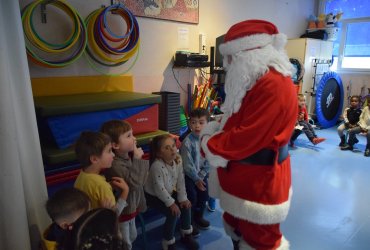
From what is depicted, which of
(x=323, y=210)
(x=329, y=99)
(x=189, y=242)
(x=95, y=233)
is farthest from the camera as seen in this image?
(x=329, y=99)

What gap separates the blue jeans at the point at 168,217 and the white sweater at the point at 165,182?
0.04 metres

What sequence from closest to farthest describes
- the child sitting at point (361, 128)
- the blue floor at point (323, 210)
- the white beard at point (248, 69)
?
the white beard at point (248, 69) → the blue floor at point (323, 210) → the child sitting at point (361, 128)

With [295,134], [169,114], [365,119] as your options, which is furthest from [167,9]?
[365,119]

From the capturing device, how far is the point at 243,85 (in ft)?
4.51

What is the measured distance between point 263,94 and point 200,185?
44.2 inches

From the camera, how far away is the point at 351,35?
6.02 meters

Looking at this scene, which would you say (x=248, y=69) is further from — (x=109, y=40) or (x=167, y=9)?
(x=167, y=9)

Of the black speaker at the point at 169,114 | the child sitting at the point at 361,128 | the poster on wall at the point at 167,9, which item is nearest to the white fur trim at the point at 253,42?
the black speaker at the point at 169,114

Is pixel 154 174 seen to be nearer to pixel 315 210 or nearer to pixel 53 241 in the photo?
pixel 53 241

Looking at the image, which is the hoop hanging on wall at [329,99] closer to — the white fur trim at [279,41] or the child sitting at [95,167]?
the white fur trim at [279,41]

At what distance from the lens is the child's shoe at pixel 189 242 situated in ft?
6.64

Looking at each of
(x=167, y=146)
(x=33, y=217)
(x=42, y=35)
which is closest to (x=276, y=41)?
(x=167, y=146)

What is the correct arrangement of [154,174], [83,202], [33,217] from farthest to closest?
[154,174], [33,217], [83,202]

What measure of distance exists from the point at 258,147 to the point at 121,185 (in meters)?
0.75
